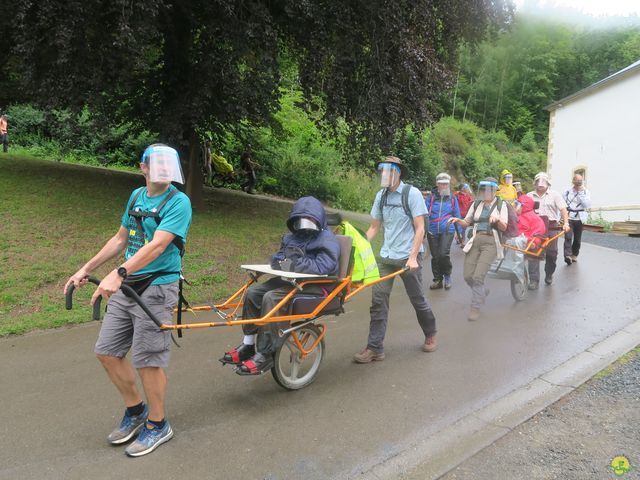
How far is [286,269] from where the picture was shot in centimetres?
434

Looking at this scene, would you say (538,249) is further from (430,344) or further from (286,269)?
(286,269)

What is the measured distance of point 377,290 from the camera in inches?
207

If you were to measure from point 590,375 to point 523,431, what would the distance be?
149cm

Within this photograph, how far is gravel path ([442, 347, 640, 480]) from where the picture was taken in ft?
10.8

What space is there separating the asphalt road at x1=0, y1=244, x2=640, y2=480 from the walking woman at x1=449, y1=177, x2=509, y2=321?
47cm

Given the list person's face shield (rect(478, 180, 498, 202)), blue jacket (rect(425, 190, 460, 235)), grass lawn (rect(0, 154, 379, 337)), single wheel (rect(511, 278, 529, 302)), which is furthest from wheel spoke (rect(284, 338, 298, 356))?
blue jacket (rect(425, 190, 460, 235))

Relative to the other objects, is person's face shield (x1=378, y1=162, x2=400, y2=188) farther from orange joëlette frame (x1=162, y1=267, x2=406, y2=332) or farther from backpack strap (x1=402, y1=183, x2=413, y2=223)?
orange joëlette frame (x1=162, y1=267, x2=406, y2=332)

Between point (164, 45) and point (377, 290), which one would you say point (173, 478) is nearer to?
point (377, 290)

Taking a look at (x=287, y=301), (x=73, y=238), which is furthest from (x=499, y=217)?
(x=73, y=238)

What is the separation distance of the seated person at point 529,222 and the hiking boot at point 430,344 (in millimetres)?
4008

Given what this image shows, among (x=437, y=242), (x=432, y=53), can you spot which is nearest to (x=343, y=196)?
(x=432, y=53)

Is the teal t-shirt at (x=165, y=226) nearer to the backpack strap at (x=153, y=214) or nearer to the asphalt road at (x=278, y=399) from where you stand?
the backpack strap at (x=153, y=214)

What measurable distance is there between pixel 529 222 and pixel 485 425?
589cm

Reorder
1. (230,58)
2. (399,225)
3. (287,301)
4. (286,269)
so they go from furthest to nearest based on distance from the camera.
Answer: (230,58) < (399,225) < (286,269) < (287,301)
